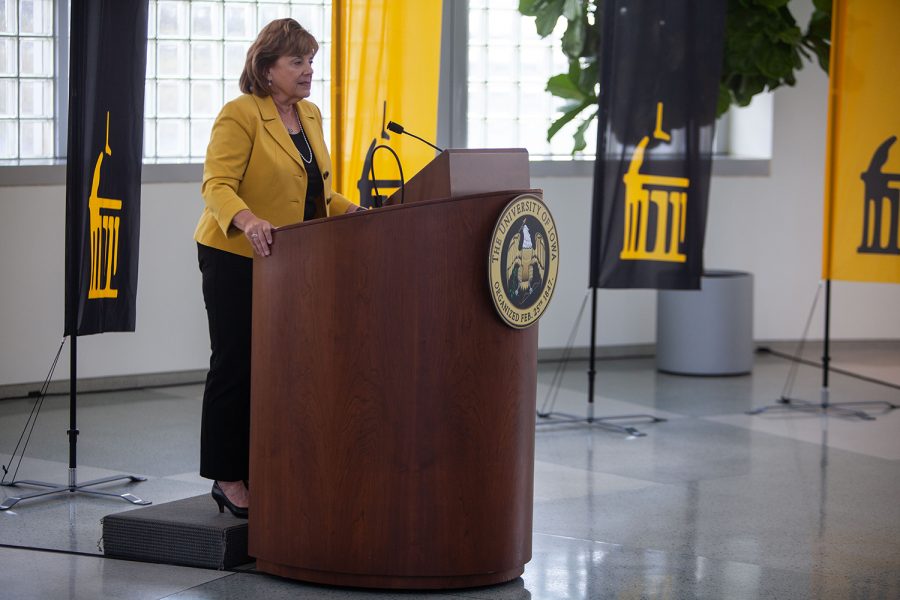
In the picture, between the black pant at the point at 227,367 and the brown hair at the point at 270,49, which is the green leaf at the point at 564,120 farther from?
the black pant at the point at 227,367

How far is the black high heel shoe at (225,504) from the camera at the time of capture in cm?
360

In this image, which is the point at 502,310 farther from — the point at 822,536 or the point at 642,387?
the point at 642,387

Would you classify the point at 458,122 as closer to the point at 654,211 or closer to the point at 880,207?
the point at 654,211

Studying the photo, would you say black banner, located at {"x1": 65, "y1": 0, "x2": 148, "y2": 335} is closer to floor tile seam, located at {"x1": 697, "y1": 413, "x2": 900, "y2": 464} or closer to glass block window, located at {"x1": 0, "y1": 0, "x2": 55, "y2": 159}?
glass block window, located at {"x1": 0, "y1": 0, "x2": 55, "y2": 159}

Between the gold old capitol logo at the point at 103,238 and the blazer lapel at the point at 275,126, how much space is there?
1.16 metres

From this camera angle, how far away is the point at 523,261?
3.27 meters

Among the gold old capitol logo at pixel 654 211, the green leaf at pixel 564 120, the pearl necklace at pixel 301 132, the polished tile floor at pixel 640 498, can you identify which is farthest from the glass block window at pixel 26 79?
the pearl necklace at pixel 301 132

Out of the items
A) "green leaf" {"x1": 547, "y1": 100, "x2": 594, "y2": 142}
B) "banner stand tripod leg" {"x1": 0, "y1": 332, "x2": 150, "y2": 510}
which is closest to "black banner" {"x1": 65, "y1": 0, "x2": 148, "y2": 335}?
"banner stand tripod leg" {"x1": 0, "y1": 332, "x2": 150, "y2": 510}

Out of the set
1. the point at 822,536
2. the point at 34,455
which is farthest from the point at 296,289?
the point at 34,455

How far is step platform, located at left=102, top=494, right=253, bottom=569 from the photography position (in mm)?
3545

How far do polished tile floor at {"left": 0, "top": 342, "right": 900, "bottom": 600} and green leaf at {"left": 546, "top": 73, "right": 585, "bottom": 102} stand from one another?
164cm

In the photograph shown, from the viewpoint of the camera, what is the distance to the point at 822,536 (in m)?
4.12

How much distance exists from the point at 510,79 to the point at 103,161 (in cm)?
418

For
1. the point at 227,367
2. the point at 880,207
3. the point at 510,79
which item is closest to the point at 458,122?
the point at 510,79
